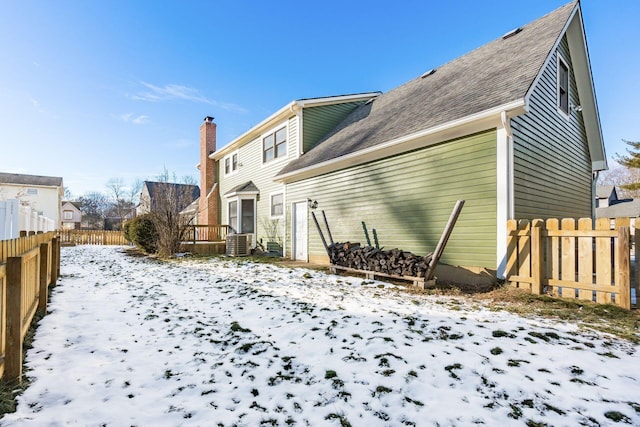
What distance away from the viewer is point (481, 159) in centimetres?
582

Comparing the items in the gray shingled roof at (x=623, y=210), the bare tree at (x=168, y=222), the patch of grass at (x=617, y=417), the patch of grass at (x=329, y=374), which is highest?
the gray shingled roof at (x=623, y=210)

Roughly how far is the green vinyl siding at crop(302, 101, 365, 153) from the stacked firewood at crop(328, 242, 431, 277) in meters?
5.31

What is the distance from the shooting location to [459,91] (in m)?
7.25

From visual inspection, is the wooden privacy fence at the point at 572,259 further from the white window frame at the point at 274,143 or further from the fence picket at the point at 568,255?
the white window frame at the point at 274,143

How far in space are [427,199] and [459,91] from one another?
283cm

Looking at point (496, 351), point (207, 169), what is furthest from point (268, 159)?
point (496, 351)

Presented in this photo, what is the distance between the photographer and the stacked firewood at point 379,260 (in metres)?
6.00

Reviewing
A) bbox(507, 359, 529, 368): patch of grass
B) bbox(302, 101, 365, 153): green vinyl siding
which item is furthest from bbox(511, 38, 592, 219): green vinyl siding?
bbox(302, 101, 365, 153): green vinyl siding

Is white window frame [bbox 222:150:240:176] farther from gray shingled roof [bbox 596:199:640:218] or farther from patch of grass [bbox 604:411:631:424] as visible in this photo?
gray shingled roof [bbox 596:199:640:218]

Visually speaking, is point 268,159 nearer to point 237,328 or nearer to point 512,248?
point 512,248

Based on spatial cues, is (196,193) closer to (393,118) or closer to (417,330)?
(393,118)

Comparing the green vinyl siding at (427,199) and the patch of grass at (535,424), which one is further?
the green vinyl siding at (427,199)

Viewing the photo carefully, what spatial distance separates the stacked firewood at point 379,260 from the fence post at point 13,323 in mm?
5523

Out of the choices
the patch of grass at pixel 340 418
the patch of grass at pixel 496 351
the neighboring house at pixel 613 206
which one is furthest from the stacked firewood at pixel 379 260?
the neighboring house at pixel 613 206
